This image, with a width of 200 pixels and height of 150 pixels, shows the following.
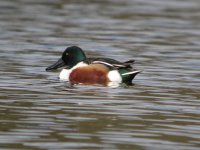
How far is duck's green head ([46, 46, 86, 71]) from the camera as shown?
1402 centimetres

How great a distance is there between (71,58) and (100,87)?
1632 millimetres

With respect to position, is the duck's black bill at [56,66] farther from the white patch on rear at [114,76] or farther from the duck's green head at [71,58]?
the white patch on rear at [114,76]

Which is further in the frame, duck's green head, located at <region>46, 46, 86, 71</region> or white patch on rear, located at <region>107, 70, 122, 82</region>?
duck's green head, located at <region>46, 46, 86, 71</region>

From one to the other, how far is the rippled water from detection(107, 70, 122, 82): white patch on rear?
263 millimetres

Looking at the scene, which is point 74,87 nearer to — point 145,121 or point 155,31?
point 145,121

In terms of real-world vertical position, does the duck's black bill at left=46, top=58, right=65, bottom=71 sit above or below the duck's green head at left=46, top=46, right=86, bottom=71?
below

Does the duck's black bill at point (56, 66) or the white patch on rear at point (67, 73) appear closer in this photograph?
the white patch on rear at point (67, 73)

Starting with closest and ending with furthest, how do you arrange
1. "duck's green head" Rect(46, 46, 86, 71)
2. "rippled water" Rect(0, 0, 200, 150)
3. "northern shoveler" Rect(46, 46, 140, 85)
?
"rippled water" Rect(0, 0, 200, 150), "northern shoveler" Rect(46, 46, 140, 85), "duck's green head" Rect(46, 46, 86, 71)

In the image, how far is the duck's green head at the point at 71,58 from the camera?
14.0m

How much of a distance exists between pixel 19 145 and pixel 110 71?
5.31 meters

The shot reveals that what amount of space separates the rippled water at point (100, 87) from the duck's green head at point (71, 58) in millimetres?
193

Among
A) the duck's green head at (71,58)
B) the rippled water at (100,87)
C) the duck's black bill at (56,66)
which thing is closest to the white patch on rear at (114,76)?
the rippled water at (100,87)

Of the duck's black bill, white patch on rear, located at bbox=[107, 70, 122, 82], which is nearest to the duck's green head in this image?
the duck's black bill

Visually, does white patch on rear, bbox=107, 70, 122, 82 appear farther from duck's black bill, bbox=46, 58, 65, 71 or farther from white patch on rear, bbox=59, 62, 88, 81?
duck's black bill, bbox=46, 58, 65, 71
